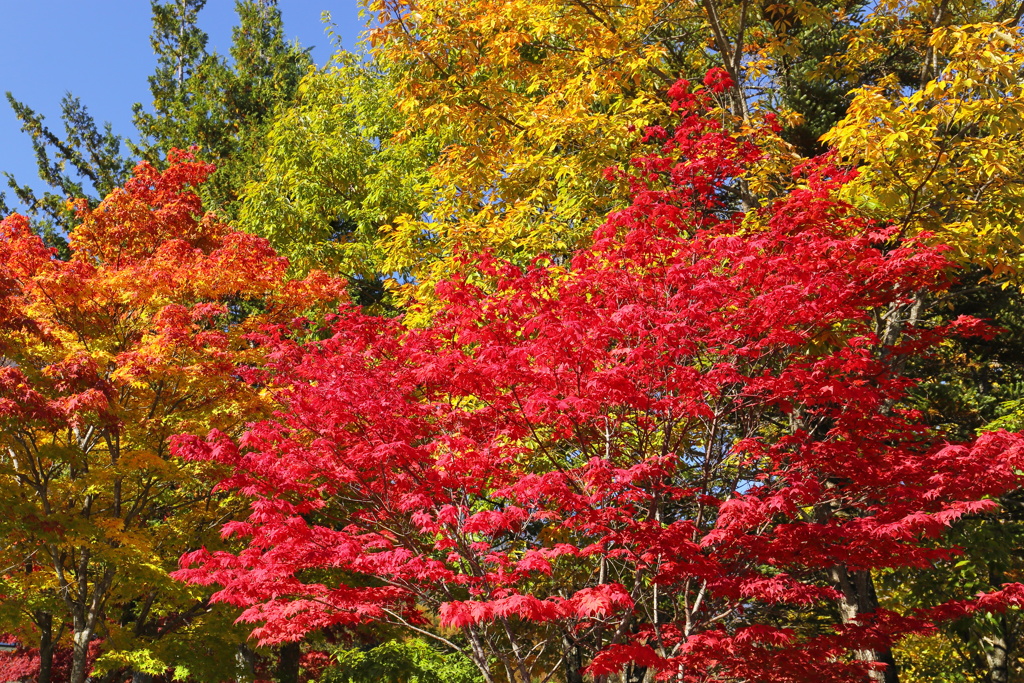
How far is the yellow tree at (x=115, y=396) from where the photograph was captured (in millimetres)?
9164

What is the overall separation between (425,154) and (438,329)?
32.8 ft

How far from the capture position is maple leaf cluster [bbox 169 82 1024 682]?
6.43 meters

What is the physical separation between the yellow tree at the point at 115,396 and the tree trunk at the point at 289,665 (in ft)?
8.76

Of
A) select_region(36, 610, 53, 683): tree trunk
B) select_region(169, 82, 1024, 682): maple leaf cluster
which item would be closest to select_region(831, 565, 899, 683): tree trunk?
select_region(169, 82, 1024, 682): maple leaf cluster

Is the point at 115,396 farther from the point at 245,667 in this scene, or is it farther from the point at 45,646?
the point at 245,667

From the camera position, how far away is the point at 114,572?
32.5 feet

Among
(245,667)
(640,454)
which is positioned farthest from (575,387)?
(245,667)

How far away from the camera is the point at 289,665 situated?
1467 cm

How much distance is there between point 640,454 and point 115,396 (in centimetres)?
707

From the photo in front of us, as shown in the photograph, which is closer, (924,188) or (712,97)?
(924,188)

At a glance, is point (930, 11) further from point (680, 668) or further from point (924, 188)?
point (680, 668)

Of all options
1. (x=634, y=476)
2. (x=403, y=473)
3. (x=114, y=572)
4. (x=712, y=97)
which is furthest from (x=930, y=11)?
(x=114, y=572)

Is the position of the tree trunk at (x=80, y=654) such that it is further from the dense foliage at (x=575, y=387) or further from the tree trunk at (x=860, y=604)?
the tree trunk at (x=860, y=604)

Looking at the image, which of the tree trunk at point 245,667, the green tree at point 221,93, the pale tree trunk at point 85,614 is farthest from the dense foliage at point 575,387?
the green tree at point 221,93
